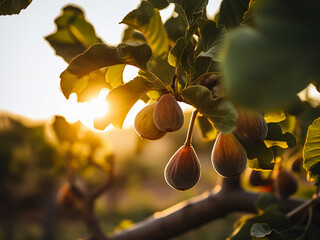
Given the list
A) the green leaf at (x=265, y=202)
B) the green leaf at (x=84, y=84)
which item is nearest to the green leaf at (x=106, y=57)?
the green leaf at (x=84, y=84)

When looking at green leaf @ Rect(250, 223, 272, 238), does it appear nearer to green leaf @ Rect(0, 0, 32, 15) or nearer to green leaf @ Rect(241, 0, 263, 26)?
green leaf @ Rect(241, 0, 263, 26)

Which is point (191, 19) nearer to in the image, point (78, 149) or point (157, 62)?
point (157, 62)

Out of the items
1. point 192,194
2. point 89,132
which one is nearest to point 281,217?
point 89,132

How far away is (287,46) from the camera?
0.66ft

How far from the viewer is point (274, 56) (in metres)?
0.20

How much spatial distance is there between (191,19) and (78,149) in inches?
51.3

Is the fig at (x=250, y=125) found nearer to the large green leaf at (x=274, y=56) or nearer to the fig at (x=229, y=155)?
the fig at (x=229, y=155)

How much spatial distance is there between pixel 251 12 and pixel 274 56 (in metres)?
0.27

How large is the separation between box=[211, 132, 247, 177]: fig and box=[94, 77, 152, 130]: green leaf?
138 millimetres

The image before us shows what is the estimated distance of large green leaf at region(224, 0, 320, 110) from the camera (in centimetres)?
19

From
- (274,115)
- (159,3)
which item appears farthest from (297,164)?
(159,3)

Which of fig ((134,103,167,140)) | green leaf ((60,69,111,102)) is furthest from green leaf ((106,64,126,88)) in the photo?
fig ((134,103,167,140))

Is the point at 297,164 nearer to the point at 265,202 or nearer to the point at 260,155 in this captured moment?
the point at 265,202

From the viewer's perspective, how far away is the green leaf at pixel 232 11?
1.76 ft
